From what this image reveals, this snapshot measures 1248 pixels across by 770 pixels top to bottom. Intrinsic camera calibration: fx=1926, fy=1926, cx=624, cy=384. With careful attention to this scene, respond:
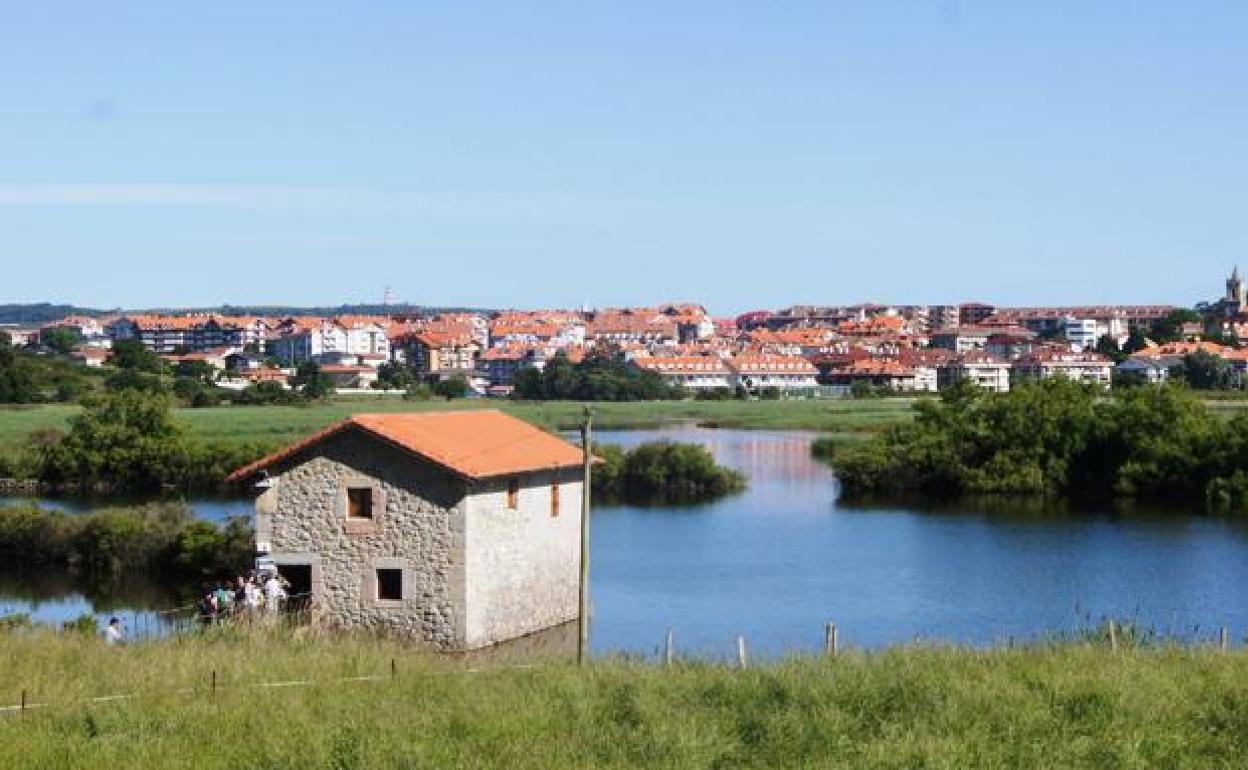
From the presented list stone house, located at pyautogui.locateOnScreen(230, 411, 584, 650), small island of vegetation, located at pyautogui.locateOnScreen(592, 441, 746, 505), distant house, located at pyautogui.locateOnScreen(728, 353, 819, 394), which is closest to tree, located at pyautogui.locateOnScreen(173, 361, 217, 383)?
distant house, located at pyautogui.locateOnScreen(728, 353, 819, 394)

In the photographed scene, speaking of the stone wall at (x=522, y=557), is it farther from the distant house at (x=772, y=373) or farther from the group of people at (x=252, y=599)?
the distant house at (x=772, y=373)

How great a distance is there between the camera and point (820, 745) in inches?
661

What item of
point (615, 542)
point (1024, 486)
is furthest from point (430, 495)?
point (1024, 486)

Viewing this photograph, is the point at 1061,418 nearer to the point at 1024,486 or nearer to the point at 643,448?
the point at 1024,486

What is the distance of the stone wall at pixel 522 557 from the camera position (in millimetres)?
27125

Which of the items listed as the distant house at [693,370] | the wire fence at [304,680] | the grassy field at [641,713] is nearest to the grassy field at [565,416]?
the wire fence at [304,680]

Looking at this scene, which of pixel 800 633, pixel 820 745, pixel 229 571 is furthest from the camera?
pixel 229 571

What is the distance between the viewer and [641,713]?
706 inches

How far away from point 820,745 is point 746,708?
147cm

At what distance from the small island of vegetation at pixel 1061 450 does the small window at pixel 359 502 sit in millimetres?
37116

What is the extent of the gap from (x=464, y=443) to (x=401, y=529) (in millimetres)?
1934

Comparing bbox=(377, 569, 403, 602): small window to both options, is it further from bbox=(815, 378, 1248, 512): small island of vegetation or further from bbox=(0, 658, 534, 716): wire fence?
bbox=(815, 378, 1248, 512): small island of vegetation

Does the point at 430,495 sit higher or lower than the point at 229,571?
higher

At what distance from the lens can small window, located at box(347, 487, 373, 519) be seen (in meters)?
27.4
